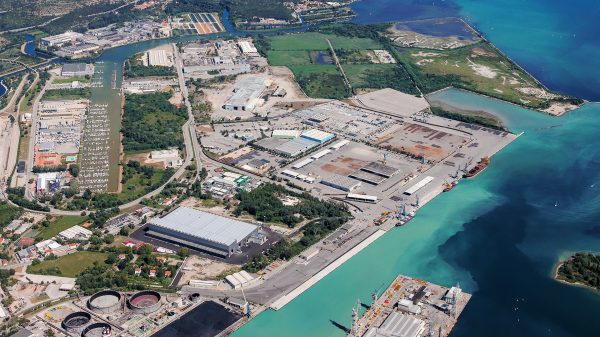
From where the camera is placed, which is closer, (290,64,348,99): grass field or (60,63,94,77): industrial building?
(290,64,348,99): grass field

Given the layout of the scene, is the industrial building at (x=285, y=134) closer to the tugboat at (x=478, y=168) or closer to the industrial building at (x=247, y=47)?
the tugboat at (x=478, y=168)

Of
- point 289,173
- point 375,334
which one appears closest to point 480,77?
point 289,173

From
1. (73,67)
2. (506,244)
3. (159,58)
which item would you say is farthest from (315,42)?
(506,244)

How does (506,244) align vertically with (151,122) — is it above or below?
below

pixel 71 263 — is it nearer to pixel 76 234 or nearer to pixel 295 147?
pixel 76 234

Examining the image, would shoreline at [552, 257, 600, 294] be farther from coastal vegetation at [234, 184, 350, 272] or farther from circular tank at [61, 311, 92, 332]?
circular tank at [61, 311, 92, 332]

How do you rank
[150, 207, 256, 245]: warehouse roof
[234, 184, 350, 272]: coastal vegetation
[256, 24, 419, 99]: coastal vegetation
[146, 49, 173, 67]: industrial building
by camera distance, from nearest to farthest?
1. [150, 207, 256, 245]: warehouse roof
2. [234, 184, 350, 272]: coastal vegetation
3. [256, 24, 419, 99]: coastal vegetation
4. [146, 49, 173, 67]: industrial building

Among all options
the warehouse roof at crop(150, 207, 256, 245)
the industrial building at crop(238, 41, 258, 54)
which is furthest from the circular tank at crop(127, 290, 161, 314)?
the industrial building at crop(238, 41, 258, 54)
